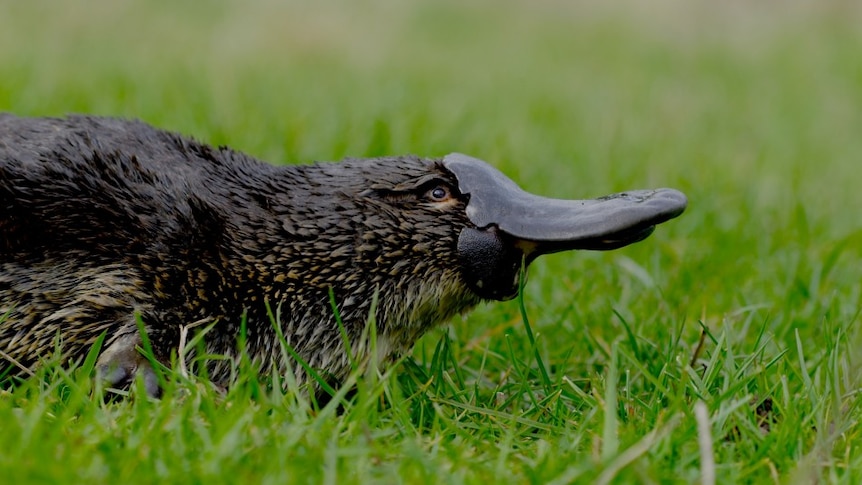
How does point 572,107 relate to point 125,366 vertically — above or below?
above

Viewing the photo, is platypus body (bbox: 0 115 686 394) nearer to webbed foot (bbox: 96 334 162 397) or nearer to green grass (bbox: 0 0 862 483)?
webbed foot (bbox: 96 334 162 397)

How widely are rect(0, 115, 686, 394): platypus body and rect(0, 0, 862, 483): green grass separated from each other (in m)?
0.17

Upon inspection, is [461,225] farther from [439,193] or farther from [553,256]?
[553,256]

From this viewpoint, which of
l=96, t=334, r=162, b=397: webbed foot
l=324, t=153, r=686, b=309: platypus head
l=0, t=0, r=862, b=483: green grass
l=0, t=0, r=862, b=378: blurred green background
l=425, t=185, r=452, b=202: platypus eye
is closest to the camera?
l=0, t=0, r=862, b=483: green grass

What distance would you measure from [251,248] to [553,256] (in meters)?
1.73

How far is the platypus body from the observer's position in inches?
104

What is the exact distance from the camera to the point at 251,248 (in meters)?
2.73

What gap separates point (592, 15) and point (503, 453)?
11011 millimetres

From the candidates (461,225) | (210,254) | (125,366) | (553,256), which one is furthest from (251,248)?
(553,256)

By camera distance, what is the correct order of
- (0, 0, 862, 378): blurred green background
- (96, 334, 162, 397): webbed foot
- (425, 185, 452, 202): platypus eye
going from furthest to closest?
(0, 0, 862, 378): blurred green background, (425, 185, 452, 202): platypus eye, (96, 334, 162, 397): webbed foot

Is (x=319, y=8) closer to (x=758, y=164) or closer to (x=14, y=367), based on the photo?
(x=758, y=164)

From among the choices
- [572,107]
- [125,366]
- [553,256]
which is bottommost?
[125,366]

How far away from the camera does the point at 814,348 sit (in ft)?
10.9

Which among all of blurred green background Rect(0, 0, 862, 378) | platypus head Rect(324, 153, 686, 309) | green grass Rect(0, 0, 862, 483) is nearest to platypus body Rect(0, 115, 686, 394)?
platypus head Rect(324, 153, 686, 309)
